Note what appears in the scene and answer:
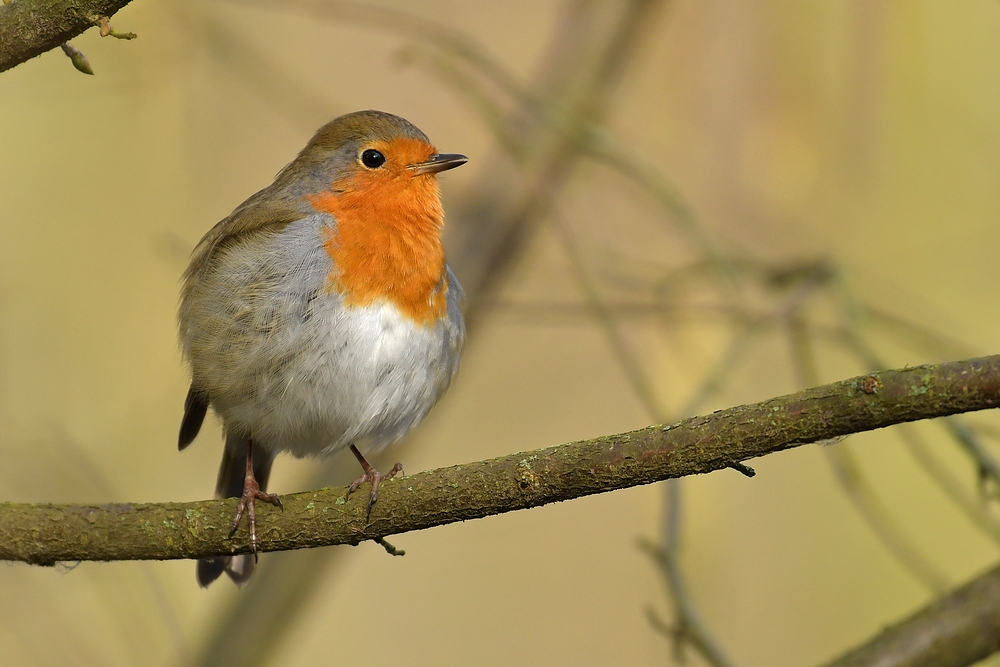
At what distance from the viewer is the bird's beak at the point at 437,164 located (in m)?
3.34

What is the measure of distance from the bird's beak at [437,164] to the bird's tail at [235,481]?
1131 mm

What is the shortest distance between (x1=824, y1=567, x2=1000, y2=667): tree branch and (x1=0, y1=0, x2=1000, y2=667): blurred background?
72.6 inches

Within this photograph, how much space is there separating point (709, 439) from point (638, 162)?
221 centimetres

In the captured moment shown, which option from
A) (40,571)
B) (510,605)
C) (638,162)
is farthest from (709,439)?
(40,571)

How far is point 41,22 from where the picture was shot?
189 cm

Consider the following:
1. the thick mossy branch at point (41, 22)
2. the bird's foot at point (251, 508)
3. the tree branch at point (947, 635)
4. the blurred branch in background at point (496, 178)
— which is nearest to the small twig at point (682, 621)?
the tree branch at point (947, 635)

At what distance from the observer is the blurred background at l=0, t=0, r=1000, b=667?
4633 millimetres

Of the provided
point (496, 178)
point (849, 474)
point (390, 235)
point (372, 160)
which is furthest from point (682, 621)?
point (496, 178)

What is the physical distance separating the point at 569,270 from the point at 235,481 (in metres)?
1.96

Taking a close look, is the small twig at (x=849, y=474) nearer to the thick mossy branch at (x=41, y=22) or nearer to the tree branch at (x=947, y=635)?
the tree branch at (x=947, y=635)

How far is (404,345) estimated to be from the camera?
304cm

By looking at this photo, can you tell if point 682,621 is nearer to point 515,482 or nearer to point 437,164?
point 515,482

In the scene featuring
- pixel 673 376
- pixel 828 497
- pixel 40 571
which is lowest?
pixel 40 571

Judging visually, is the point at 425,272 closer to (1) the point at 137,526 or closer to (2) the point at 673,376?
(1) the point at 137,526
